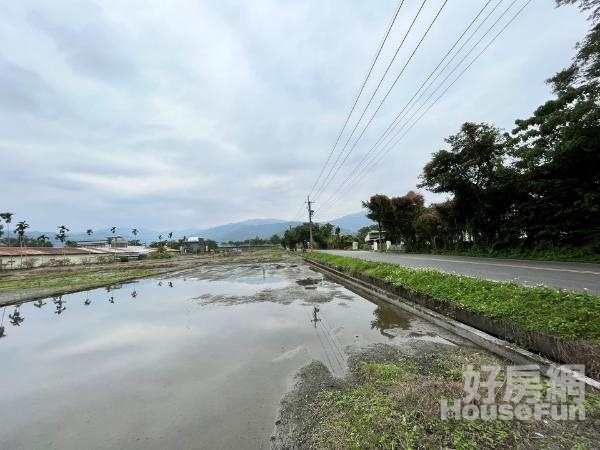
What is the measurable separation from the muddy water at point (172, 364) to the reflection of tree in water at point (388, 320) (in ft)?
0.17

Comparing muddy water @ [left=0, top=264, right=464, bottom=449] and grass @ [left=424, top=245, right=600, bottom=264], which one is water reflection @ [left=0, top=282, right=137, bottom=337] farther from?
grass @ [left=424, top=245, right=600, bottom=264]

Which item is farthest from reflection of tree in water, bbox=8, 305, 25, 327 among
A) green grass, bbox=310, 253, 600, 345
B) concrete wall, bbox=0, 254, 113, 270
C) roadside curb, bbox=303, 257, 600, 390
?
concrete wall, bbox=0, 254, 113, 270

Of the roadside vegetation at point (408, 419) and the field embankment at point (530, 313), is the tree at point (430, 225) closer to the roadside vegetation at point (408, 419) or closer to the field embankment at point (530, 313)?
the field embankment at point (530, 313)

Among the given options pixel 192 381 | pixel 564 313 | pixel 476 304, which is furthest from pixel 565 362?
pixel 192 381

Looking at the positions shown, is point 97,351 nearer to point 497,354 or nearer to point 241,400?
point 241,400

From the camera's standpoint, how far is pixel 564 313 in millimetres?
4574

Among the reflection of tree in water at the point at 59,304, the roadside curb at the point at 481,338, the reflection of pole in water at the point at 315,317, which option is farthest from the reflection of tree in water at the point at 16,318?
the roadside curb at the point at 481,338

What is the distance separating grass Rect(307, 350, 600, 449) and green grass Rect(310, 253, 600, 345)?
1371mm

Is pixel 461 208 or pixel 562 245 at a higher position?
pixel 461 208

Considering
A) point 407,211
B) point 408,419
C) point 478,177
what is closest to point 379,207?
point 407,211

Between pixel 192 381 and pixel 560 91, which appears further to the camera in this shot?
pixel 560 91

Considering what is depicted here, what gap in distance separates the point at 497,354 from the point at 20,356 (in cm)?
1056

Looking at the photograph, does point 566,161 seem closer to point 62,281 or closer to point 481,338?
point 481,338

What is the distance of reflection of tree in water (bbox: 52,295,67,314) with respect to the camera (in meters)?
12.2
